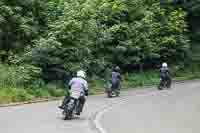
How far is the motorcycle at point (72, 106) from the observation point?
19.5m

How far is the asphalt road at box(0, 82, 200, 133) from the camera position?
662 inches

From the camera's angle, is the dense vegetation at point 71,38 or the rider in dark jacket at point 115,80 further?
the rider in dark jacket at point 115,80

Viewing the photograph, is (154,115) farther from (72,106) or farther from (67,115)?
(67,115)

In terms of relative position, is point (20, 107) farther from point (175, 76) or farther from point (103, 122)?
point (175, 76)

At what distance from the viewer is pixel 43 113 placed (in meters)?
21.2

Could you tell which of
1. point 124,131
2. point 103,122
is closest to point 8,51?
point 103,122

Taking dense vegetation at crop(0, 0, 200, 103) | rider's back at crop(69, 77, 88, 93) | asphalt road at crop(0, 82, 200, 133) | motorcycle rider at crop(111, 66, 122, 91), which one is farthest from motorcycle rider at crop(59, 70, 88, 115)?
motorcycle rider at crop(111, 66, 122, 91)

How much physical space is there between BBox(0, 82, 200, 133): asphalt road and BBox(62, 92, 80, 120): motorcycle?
24cm

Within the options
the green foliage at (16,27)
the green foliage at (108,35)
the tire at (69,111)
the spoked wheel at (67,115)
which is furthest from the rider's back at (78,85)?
the green foliage at (16,27)

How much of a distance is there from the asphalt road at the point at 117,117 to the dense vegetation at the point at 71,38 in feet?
13.0

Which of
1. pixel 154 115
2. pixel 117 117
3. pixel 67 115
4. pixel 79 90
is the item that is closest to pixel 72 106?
pixel 67 115

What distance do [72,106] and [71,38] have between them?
572 inches

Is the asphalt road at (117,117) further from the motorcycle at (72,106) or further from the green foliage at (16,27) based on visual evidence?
the green foliage at (16,27)

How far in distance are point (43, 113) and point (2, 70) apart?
324 inches
